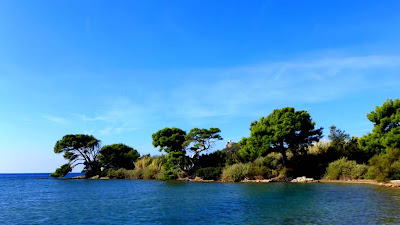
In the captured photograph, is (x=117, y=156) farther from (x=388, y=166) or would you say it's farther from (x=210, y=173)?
(x=388, y=166)

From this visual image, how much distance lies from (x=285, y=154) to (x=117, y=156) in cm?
3381

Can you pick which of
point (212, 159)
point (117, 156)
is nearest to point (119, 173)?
point (117, 156)

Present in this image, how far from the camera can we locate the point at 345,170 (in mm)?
32438

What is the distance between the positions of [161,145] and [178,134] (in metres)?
3.46

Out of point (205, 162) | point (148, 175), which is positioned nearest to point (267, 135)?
point (205, 162)

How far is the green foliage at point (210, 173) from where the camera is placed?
39.6 m

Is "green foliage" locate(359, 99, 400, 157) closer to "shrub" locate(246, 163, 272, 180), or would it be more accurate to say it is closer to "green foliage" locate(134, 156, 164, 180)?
"shrub" locate(246, 163, 272, 180)

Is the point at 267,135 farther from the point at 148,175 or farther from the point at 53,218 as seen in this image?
the point at 53,218

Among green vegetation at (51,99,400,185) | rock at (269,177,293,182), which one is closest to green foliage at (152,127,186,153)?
green vegetation at (51,99,400,185)

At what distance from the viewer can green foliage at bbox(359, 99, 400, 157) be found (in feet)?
101

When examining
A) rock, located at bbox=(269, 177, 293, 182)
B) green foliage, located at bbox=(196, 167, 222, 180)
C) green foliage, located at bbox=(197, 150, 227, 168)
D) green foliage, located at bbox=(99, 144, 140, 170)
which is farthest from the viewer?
green foliage, located at bbox=(99, 144, 140, 170)

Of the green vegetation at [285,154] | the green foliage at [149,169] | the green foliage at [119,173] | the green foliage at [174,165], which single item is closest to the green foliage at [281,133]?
the green vegetation at [285,154]

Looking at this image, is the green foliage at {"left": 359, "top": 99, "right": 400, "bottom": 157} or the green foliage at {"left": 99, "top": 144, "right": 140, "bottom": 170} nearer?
the green foliage at {"left": 359, "top": 99, "right": 400, "bottom": 157}

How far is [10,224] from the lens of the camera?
12352 mm
